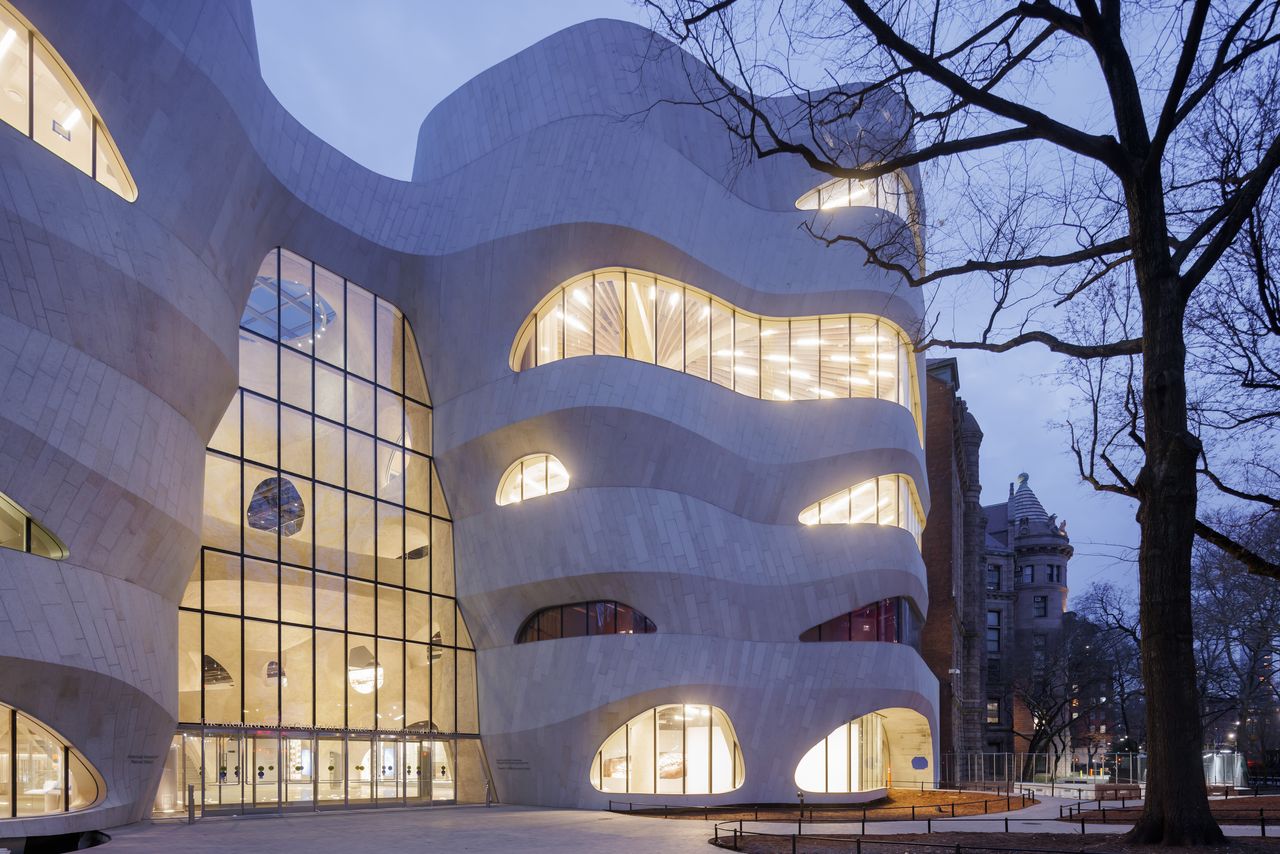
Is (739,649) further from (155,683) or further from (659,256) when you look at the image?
(155,683)

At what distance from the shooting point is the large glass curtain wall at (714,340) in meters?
37.7

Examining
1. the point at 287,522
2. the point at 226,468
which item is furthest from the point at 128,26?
the point at 287,522

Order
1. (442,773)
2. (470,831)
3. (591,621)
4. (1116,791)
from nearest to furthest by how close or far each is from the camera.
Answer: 1. (470,831)
2. (591,621)
3. (442,773)
4. (1116,791)

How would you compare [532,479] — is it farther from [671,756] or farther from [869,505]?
[869,505]

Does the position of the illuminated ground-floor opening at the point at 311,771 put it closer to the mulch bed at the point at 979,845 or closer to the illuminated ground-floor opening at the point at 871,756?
the illuminated ground-floor opening at the point at 871,756

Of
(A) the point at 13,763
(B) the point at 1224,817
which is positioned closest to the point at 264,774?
(A) the point at 13,763

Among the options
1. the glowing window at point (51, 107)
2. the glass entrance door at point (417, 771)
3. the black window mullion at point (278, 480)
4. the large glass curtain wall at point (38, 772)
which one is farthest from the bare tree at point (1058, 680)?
the glowing window at point (51, 107)

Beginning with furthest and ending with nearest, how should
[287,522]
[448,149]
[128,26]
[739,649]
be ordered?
[448,149] < [739,649] < [287,522] < [128,26]

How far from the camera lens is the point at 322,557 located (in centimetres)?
3397

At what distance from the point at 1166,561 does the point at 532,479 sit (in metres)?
25.4

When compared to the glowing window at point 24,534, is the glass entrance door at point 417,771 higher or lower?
lower

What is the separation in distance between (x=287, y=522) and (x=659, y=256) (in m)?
15.2

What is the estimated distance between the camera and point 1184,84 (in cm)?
1466

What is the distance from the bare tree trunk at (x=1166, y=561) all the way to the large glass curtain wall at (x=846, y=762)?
23.6m
